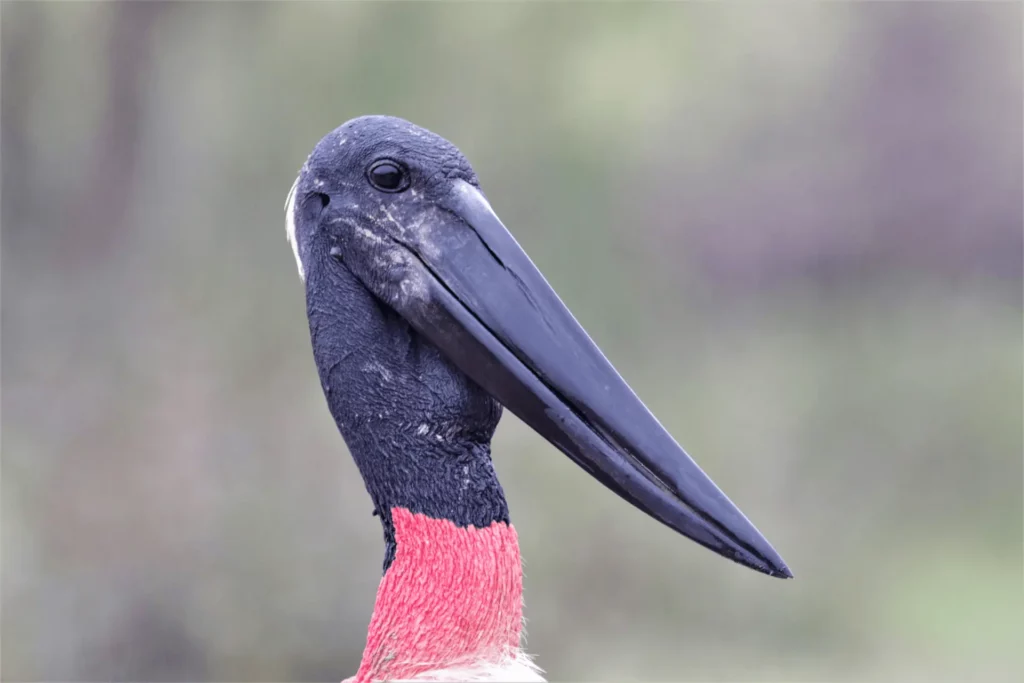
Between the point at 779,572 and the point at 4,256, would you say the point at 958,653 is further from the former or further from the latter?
the point at 4,256

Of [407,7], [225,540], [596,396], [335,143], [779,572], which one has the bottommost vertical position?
[779,572]

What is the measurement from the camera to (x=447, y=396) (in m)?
2.00

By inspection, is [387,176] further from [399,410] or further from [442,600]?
[442,600]

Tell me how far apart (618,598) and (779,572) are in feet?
15.1

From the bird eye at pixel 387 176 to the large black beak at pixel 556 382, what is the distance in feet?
0.32

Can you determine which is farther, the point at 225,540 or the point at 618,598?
the point at 618,598

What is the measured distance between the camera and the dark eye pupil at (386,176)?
2027 millimetres

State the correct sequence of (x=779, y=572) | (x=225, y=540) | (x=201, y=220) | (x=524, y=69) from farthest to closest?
(x=524, y=69) → (x=201, y=220) → (x=225, y=540) → (x=779, y=572)

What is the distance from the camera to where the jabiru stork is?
1.96m

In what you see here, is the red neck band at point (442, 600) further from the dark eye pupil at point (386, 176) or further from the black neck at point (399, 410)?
the dark eye pupil at point (386, 176)

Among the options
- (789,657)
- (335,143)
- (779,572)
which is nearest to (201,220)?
(789,657)

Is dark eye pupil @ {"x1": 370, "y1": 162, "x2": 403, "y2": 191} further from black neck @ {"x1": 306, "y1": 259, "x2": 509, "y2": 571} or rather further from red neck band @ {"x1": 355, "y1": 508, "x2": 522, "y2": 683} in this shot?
red neck band @ {"x1": 355, "y1": 508, "x2": 522, "y2": 683}

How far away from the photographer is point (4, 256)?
244 inches

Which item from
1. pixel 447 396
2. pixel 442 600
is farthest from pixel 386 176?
pixel 442 600
